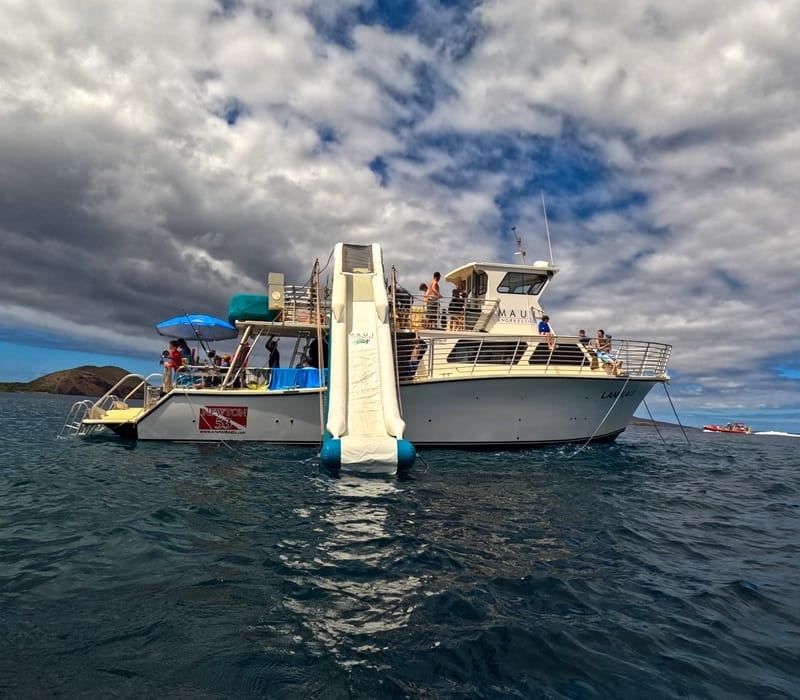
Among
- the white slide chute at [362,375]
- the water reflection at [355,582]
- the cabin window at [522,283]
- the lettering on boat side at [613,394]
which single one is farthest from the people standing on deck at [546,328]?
the water reflection at [355,582]

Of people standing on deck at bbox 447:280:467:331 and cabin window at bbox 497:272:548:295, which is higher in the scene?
cabin window at bbox 497:272:548:295

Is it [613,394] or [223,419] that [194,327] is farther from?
[613,394]

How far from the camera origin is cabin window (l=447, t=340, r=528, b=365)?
45.5 ft

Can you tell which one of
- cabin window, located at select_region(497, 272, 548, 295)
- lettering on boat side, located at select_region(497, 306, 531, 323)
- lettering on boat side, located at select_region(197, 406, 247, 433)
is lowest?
lettering on boat side, located at select_region(197, 406, 247, 433)

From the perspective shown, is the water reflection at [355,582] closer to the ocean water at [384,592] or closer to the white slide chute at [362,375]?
the ocean water at [384,592]

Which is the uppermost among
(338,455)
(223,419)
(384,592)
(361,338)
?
(361,338)

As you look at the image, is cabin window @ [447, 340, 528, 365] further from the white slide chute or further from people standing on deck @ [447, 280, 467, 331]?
the white slide chute

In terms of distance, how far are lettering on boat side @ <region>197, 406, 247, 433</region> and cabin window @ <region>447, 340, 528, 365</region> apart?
6056 millimetres

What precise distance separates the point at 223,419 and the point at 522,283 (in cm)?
1022

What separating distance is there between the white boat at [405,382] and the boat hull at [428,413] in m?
0.03

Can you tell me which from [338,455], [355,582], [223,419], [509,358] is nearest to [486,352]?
[509,358]

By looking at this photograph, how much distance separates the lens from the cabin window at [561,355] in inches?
552

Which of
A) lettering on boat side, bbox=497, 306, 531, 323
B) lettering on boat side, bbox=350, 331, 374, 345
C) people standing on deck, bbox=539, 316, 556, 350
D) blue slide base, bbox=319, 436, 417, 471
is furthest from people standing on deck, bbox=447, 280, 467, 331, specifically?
blue slide base, bbox=319, 436, 417, 471

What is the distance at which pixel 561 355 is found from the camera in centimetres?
1416
